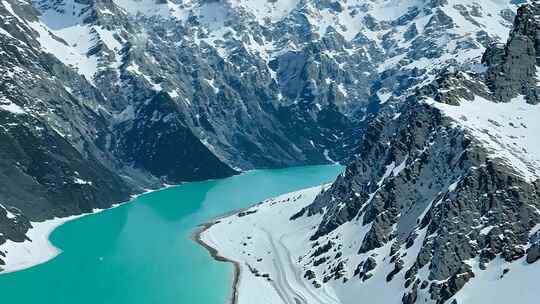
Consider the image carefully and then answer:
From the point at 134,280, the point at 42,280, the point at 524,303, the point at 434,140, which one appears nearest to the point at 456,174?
the point at 434,140

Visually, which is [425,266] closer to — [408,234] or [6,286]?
[408,234]

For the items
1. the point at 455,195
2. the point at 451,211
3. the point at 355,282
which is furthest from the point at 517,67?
the point at 355,282

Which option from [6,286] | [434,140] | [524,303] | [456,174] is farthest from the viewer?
[6,286]

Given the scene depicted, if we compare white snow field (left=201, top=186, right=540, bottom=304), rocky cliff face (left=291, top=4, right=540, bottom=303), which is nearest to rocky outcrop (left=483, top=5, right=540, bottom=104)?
rocky cliff face (left=291, top=4, right=540, bottom=303)

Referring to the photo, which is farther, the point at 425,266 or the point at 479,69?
the point at 479,69

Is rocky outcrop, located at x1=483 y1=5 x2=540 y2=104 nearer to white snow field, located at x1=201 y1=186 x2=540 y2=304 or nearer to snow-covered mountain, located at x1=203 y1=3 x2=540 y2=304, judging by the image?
snow-covered mountain, located at x1=203 y1=3 x2=540 y2=304

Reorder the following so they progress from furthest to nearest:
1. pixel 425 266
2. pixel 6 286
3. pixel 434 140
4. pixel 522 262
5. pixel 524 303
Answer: pixel 6 286 → pixel 434 140 → pixel 425 266 → pixel 522 262 → pixel 524 303

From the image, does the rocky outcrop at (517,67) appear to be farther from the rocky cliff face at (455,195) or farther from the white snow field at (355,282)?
the white snow field at (355,282)

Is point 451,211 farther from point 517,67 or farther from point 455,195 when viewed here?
point 517,67
